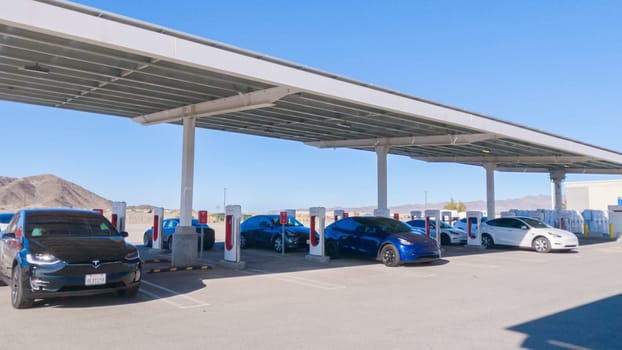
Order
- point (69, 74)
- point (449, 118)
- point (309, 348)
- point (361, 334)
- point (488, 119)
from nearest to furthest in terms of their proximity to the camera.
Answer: point (309, 348)
point (361, 334)
point (69, 74)
point (449, 118)
point (488, 119)

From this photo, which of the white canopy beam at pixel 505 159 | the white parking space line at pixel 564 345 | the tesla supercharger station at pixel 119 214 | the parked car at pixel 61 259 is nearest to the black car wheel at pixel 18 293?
the parked car at pixel 61 259

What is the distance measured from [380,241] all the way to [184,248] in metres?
5.40

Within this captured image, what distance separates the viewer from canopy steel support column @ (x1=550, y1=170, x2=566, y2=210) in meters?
33.5

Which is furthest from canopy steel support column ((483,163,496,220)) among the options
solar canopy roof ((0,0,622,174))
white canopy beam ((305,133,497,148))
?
white canopy beam ((305,133,497,148))

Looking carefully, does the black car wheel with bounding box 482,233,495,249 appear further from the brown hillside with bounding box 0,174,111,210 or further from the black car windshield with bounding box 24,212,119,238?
the brown hillside with bounding box 0,174,111,210

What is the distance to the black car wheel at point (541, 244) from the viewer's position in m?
18.3

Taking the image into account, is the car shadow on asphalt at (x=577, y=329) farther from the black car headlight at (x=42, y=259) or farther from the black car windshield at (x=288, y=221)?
the black car windshield at (x=288, y=221)

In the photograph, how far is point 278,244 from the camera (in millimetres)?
17375

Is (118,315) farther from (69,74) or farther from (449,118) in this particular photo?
(449,118)

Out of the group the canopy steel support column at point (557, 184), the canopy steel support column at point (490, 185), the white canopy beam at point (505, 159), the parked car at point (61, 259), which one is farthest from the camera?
the canopy steel support column at point (557, 184)

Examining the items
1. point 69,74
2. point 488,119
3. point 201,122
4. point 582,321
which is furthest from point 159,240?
point 582,321

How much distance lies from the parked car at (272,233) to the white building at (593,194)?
4431cm

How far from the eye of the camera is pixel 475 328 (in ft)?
21.6

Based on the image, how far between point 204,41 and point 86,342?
562 cm
